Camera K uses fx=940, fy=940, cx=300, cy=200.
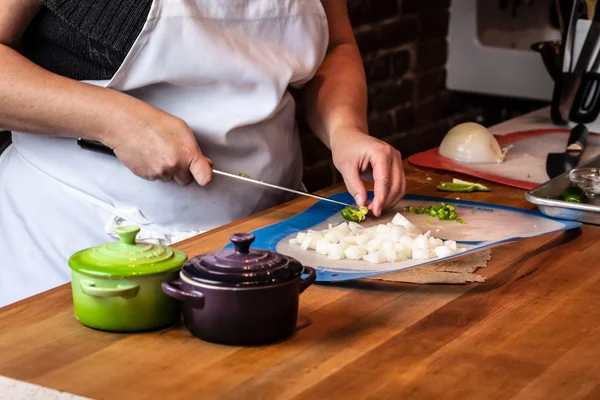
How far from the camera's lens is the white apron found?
1441mm

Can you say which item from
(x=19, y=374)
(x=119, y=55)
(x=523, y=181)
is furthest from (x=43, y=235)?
(x=523, y=181)

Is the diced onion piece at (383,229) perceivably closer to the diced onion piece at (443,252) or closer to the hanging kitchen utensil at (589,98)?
the diced onion piece at (443,252)

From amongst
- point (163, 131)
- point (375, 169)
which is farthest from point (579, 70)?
point (163, 131)

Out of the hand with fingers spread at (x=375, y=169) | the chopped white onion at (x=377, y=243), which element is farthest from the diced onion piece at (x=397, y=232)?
the hand with fingers spread at (x=375, y=169)

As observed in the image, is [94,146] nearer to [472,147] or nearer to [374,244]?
[374,244]

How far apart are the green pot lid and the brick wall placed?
1521 millimetres

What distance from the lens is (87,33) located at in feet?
4.72

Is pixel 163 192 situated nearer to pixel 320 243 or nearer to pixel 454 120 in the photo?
pixel 320 243

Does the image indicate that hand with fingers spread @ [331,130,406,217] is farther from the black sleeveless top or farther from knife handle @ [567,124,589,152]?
knife handle @ [567,124,589,152]

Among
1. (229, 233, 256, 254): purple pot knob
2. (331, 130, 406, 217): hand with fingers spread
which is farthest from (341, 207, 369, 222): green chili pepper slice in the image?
(229, 233, 256, 254): purple pot knob

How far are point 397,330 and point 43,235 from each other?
0.71m

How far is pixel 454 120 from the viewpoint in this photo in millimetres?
3107

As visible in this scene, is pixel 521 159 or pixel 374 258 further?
pixel 521 159

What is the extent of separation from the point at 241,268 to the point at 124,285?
13 centimetres
